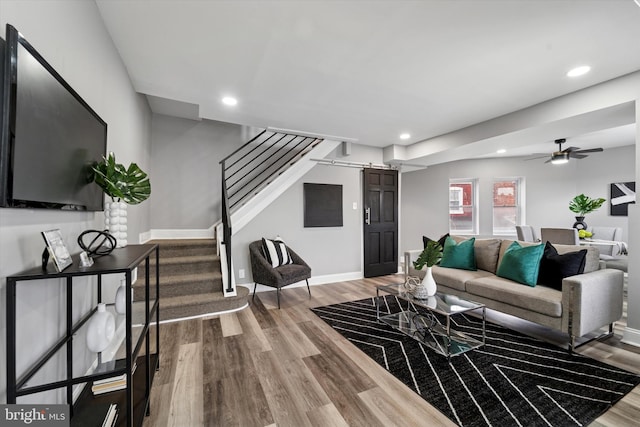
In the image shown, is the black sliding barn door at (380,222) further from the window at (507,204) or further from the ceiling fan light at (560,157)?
the window at (507,204)

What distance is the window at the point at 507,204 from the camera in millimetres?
6395

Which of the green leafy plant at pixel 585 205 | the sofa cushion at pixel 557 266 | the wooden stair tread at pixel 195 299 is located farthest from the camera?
the green leafy plant at pixel 585 205

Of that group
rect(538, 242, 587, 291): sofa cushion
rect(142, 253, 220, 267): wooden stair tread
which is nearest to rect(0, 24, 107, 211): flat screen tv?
rect(142, 253, 220, 267): wooden stair tread

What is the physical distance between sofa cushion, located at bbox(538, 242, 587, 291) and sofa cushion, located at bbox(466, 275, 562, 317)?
95 mm

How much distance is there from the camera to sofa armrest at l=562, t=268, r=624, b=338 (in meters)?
2.15

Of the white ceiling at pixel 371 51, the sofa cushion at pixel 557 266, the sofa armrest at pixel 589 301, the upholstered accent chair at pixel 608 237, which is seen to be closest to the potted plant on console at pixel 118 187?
the white ceiling at pixel 371 51

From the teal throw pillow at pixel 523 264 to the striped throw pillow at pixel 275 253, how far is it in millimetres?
2767

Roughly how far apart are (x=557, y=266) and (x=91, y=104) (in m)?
4.19

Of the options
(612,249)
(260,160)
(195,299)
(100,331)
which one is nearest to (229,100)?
(260,160)

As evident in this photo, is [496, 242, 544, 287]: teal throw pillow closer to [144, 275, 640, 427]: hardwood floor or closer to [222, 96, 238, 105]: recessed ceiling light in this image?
[144, 275, 640, 427]: hardwood floor

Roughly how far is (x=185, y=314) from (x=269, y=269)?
107 centimetres

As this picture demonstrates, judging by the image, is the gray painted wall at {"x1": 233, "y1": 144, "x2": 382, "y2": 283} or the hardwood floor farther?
the gray painted wall at {"x1": 233, "y1": 144, "x2": 382, "y2": 283}

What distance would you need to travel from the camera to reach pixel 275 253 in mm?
3779

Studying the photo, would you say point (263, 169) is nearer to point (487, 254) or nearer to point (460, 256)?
point (460, 256)
